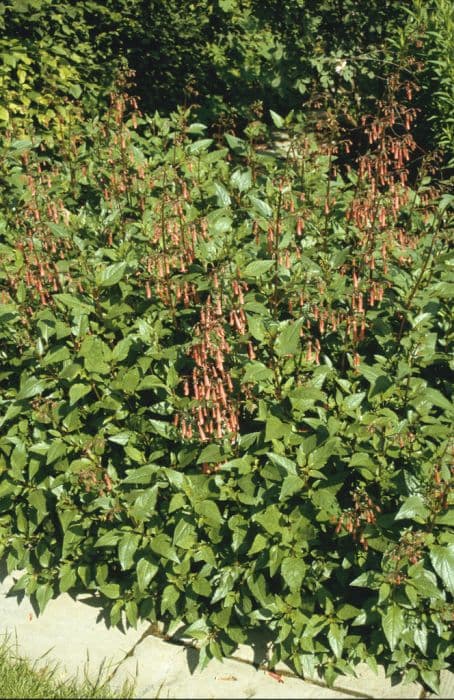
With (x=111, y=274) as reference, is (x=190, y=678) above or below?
below

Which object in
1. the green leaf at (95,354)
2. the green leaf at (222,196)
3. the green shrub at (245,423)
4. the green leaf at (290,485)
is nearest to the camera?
the green leaf at (290,485)

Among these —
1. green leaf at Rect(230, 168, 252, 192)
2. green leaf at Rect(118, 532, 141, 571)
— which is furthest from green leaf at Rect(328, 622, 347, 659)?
green leaf at Rect(230, 168, 252, 192)

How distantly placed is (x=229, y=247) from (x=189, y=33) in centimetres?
584

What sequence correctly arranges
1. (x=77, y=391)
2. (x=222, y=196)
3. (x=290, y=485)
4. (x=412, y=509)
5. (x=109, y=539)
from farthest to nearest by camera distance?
(x=222, y=196) → (x=77, y=391) → (x=109, y=539) → (x=290, y=485) → (x=412, y=509)

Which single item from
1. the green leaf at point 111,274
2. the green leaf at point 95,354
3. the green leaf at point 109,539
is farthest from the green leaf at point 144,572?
the green leaf at point 111,274

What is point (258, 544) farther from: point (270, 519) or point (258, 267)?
point (258, 267)

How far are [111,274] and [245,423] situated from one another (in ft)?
3.22

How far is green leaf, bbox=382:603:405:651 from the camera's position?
3.37 metres

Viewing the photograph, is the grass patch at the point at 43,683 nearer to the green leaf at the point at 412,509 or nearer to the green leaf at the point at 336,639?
the green leaf at the point at 336,639

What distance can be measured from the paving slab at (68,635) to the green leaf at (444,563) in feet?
4.98

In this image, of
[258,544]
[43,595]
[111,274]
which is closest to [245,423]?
[258,544]

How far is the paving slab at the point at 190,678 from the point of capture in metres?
3.62

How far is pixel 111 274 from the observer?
13.6 feet

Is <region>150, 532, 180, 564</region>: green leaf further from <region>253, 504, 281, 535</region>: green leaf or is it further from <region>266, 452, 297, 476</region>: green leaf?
<region>266, 452, 297, 476</region>: green leaf
